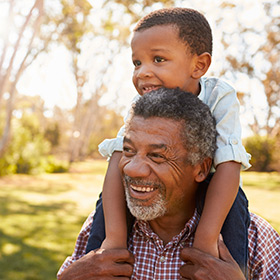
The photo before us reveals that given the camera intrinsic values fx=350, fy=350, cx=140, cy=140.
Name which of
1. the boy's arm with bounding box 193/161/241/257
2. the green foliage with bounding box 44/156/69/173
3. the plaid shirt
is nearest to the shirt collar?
the plaid shirt

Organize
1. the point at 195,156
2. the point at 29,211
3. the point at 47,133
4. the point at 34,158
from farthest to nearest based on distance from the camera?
the point at 47,133, the point at 34,158, the point at 29,211, the point at 195,156

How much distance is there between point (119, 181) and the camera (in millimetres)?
2230

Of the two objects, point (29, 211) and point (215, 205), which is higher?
point (215, 205)

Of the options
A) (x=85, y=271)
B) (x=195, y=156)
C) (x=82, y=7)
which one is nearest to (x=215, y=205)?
(x=195, y=156)

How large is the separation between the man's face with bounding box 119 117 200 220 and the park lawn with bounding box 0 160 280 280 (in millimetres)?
4491

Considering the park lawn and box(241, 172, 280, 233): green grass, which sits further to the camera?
box(241, 172, 280, 233): green grass

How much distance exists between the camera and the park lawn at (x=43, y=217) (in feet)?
20.5

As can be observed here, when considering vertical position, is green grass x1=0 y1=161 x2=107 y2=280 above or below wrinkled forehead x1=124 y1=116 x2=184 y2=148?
below

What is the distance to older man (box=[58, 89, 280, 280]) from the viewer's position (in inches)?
74.3

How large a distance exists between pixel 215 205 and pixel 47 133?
110 ft

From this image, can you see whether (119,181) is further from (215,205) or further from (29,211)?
(29,211)

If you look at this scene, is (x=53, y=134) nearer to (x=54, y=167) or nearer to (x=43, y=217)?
(x=54, y=167)

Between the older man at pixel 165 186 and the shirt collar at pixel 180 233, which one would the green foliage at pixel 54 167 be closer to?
the shirt collar at pixel 180 233

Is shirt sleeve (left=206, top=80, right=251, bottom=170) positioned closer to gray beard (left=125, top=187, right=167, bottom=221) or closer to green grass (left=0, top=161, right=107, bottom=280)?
gray beard (left=125, top=187, right=167, bottom=221)
